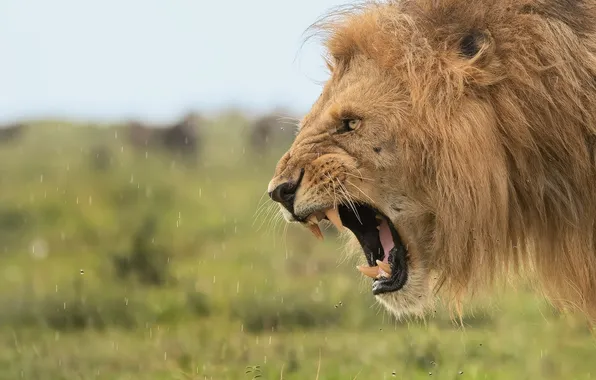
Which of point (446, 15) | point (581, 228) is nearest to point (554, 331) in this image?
point (581, 228)

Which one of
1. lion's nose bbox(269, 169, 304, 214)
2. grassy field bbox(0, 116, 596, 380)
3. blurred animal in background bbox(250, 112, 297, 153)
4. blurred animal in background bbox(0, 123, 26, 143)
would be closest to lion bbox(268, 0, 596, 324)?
lion's nose bbox(269, 169, 304, 214)

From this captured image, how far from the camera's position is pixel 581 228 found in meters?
3.59

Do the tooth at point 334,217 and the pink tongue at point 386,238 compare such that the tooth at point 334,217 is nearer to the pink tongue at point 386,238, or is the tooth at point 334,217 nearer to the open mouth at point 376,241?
the open mouth at point 376,241

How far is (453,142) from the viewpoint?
11.1ft

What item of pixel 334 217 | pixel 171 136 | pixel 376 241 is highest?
pixel 334 217

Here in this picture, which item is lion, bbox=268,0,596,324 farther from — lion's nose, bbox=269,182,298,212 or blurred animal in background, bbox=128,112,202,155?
blurred animal in background, bbox=128,112,202,155

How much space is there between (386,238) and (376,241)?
63mm

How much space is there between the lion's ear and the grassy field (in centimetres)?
117

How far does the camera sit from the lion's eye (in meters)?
Result: 3.51

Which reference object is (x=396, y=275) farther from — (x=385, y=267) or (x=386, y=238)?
(x=386, y=238)

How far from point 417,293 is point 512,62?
2.79 feet

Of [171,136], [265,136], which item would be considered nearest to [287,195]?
[265,136]

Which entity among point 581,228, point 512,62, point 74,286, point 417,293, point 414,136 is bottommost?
point 74,286

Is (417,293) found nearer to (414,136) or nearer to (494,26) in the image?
(414,136)
